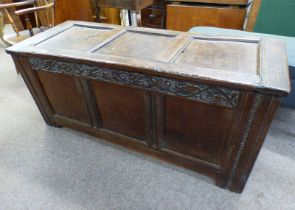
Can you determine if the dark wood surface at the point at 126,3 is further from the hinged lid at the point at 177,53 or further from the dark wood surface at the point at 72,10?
the hinged lid at the point at 177,53

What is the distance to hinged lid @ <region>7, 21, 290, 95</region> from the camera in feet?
2.64

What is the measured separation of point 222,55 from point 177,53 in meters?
0.21

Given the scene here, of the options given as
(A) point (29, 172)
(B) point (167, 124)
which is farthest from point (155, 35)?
(A) point (29, 172)

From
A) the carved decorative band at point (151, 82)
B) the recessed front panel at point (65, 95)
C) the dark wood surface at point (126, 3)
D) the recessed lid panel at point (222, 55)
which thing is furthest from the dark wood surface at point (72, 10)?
the recessed lid panel at point (222, 55)

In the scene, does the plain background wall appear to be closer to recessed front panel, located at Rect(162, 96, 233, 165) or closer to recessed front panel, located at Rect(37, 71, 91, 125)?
recessed front panel, located at Rect(162, 96, 233, 165)

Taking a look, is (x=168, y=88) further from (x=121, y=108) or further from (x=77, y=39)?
(x=77, y=39)

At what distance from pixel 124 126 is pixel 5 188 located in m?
0.77

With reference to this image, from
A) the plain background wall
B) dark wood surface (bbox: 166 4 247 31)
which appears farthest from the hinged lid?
dark wood surface (bbox: 166 4 247 31)

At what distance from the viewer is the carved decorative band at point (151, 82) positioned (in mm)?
830

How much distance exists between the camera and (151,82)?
3.08 feet

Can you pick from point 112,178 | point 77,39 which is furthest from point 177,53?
point 112,178

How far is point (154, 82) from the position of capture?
93 centimetres

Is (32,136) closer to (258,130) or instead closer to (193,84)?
(193,84)

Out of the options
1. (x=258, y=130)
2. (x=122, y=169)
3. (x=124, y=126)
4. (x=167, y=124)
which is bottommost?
(x=122, y=169)
